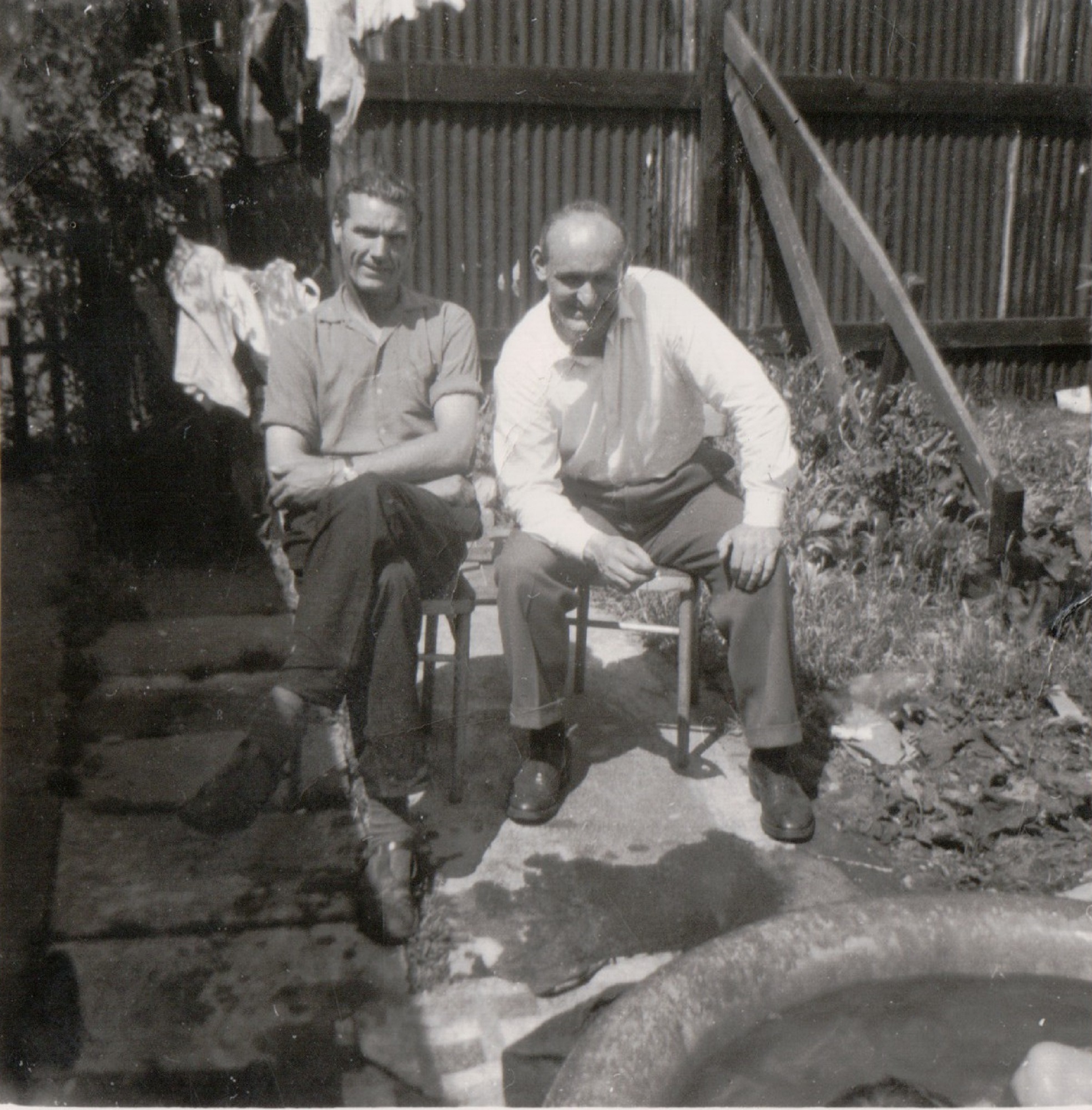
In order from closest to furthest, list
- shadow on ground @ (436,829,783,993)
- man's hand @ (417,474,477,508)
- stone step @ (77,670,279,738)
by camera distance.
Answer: shadow on ground @ (436,829,783,993), man's hand @ (417,474,477,508), stone step @ (77,670,279,738)

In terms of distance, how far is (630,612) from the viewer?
4590 mm

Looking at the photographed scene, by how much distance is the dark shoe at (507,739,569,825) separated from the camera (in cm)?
319

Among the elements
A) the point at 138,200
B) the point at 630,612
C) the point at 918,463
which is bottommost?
the point at 630,612

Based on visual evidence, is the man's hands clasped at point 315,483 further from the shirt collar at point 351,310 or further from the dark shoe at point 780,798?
the dark shoe at point 780,798

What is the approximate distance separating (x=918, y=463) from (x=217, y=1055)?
3.61 m

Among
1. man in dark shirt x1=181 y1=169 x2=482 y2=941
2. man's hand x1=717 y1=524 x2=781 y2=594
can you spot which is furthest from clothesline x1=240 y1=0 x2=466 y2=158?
man's hand x1=717 y1=524 x2=781 y2=594

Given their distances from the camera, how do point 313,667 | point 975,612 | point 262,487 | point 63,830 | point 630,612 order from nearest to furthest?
1. point 313,667
2. point 63,830
3. point 975,612
4. point 630,612
5. point 262,487

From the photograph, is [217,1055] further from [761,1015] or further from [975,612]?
[975,612]

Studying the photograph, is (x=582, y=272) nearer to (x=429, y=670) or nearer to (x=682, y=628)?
(x=682, y=628)

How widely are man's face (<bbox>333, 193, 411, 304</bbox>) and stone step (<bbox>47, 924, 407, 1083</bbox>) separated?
1.69m

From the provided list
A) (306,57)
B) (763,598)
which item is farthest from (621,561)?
(306,57)

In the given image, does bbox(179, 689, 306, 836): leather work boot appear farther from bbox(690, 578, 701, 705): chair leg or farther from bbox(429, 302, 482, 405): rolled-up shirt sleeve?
bbox(690, 578, 701, 705): chair leg

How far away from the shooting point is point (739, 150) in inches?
251

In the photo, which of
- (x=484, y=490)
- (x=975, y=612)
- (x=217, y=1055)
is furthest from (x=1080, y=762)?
(x=484, y=490)
